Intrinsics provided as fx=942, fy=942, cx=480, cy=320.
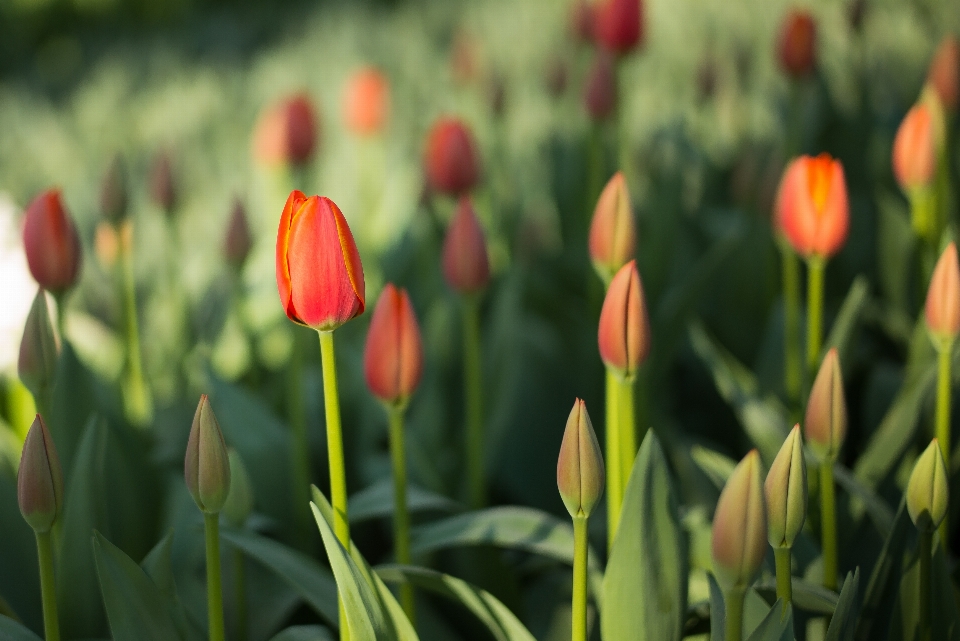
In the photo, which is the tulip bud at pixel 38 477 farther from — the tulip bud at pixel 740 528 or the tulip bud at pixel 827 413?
the tulip bud at pixel 827 413

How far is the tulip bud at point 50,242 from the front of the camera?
39.7 inches

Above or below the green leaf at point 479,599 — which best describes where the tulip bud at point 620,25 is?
above

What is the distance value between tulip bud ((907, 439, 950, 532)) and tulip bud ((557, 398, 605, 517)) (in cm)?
27

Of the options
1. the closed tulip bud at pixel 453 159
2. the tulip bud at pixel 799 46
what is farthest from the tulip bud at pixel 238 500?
the tulip bud at pixel 799 46

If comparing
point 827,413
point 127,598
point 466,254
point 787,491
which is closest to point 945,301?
point 827,413

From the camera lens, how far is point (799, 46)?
162 centimetres

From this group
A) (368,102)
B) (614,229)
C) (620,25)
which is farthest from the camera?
(368,102)

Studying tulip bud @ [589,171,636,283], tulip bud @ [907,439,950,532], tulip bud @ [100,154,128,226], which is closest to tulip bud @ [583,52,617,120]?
tulip bud @ [589,171,636,283]

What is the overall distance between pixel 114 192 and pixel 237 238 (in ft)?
0.61

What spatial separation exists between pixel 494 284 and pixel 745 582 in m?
1.30

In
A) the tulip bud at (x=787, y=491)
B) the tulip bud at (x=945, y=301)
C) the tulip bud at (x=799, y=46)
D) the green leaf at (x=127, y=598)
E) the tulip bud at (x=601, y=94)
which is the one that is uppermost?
the tulip bud at (x=799, y=46)

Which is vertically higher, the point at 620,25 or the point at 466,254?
the point at 620,25

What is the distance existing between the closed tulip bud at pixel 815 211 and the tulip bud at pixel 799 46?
664 mm

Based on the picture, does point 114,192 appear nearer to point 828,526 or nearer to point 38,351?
point 38,351
